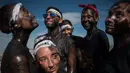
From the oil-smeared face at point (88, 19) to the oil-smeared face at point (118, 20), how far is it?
1.55 metres

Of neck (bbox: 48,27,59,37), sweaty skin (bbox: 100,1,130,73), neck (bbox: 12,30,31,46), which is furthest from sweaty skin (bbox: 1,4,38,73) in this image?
neck (bbox: 48,27,59,37)

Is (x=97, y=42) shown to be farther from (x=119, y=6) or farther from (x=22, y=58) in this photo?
(x=22, y=58)

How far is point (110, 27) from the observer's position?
3.35 meters

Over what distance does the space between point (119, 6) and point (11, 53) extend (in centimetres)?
135

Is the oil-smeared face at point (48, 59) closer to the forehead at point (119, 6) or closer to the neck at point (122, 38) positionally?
the neck at point (122, 38)

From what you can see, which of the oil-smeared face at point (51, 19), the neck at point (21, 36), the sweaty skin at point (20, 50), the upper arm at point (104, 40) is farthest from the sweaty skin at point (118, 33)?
the oil-smeared face at point (51, 19)

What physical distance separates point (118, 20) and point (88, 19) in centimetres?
168

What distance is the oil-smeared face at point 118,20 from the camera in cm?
327

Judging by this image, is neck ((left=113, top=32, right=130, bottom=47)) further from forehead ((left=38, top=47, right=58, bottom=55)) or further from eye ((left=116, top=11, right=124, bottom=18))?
forehead ((left=38, top=47, right=58, bottom=55))

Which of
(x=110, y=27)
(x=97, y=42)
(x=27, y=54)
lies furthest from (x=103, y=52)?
(x=27, y=54)

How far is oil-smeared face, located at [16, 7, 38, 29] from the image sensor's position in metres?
3.53

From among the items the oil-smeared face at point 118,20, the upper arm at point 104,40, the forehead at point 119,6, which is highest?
the forehead at point 119,6

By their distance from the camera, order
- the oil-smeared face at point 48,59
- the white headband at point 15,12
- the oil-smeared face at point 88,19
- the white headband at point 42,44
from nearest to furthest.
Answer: the oil-smeared face at point 48,59
the white headband at point 42,44
the white headband at point 15,12
the oil-smeared face at point 88,19

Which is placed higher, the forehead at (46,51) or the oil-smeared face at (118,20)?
the oil-smeared face at (118,20)
